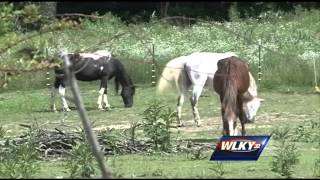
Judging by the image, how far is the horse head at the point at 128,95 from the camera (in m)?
19.7

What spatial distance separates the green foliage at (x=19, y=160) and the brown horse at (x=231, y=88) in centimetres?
299

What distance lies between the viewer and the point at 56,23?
25.6ft

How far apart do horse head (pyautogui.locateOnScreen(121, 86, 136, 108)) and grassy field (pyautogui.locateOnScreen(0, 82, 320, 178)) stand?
151 mm

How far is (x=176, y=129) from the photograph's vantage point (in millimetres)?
14766

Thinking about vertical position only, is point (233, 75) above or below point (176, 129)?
above

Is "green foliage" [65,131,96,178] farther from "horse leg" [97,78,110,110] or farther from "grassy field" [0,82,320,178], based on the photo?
"horse leg" [97,78,110,110]

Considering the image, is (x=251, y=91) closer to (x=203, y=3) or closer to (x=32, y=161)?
(x=32, y=161)

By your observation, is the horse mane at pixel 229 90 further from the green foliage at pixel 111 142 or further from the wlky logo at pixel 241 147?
the wlky logo at pixel 241 147

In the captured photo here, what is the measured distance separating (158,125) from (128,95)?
8954 mm

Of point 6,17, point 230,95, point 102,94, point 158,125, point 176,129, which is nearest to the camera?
point 6,17

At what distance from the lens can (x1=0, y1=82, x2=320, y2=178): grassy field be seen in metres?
9.30

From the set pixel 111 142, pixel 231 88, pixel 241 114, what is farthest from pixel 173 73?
pixel 111 142

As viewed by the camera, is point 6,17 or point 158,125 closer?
point 6,17

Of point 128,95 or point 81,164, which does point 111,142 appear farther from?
point 128,95
